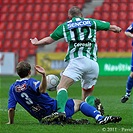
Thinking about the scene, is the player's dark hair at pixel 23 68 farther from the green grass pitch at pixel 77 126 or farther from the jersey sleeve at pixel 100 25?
the jersey sleeve at pixel 100 25

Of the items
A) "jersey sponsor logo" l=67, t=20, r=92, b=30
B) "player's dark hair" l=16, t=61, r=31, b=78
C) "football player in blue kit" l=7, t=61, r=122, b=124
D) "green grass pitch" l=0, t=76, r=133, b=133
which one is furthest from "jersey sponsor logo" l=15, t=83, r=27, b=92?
"jersey sponsor logo" l=67, t=20, r=92, b=30

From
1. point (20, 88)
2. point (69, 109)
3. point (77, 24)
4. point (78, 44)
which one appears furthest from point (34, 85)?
point (77, 24)

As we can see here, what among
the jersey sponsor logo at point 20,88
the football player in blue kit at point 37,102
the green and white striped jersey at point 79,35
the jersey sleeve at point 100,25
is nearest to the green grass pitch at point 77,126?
the football player in blue kit at point 37,102

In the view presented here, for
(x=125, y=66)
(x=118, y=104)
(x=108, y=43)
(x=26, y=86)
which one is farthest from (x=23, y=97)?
(x=108, y=43)

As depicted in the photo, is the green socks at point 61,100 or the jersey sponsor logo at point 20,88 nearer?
the jersey sponsor logo at point 20,88

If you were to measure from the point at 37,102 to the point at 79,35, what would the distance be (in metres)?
1.22

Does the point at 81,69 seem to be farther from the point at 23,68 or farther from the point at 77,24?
the point at 23,68

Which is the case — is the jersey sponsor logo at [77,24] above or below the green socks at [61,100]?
Answer: above

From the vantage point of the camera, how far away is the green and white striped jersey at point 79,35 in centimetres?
741

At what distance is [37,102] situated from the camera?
6.84m

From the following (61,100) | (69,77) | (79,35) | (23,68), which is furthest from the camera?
(79,35)

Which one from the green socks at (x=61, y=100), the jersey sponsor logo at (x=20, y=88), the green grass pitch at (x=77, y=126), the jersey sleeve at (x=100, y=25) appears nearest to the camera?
the green grass pitch at (x=77, y=126)

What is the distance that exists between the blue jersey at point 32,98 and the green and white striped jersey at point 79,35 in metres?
0.86

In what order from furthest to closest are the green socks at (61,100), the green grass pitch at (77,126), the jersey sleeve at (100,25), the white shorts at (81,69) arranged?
the jersey sleeve at (100,25) → the white shorts at (81,69) → the green socks at (61,100) → the green grass pitch at (77,126)
